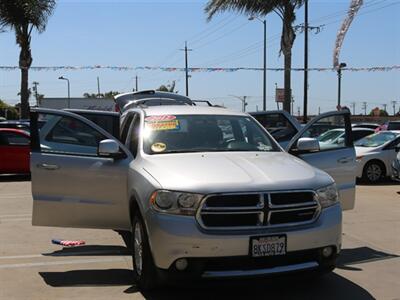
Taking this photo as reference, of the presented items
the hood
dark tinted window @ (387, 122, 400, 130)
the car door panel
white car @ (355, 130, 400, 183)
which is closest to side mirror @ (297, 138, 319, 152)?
the hood

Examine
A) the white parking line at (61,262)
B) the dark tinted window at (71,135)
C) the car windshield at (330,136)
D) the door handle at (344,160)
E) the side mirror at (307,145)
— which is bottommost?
the white parking line at (61,262)

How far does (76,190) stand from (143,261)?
57.3 inches

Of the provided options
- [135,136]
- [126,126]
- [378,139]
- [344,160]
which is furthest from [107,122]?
[378,139]

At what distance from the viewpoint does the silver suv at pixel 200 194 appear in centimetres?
478

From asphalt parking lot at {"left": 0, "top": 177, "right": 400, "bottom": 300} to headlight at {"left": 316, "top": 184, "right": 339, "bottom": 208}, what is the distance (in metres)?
0.71

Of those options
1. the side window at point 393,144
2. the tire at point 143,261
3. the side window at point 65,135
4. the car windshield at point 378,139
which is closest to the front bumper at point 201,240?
the tire at point 143,261

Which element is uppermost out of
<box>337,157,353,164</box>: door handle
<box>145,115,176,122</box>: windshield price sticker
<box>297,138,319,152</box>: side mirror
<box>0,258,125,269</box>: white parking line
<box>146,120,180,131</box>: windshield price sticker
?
<box>145,115,176,122</box>: windshield price sticker

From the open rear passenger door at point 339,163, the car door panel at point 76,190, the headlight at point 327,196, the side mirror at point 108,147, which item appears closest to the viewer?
the headlight at point 327,196

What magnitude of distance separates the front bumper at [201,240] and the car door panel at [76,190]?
4.35ft

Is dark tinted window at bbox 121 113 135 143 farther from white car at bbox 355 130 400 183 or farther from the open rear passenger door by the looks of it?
white car at bbox 355 130 400 183

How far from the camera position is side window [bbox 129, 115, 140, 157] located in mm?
6355

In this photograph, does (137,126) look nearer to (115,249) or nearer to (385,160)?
(115,249)

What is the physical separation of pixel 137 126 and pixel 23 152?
35.4ft

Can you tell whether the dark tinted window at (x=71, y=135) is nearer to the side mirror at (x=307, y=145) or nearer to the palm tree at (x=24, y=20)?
the side mirror at (x=307, y=145)
